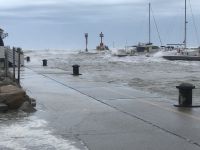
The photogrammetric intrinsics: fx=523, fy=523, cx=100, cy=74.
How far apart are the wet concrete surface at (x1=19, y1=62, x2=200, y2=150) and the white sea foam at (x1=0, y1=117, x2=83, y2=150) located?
0.18 meters

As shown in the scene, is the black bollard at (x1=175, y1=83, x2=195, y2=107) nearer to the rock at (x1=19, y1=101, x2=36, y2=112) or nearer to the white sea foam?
the rock at (x1=19, y1=101, x2=36, y2=112)

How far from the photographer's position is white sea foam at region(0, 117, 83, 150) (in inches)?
312

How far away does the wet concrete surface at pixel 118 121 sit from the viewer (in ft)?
27.1

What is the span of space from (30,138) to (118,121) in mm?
2383

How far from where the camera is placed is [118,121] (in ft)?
34.1

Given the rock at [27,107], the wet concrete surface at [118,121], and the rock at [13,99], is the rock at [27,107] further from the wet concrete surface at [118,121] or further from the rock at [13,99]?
the wet concrete surface at [118,121]

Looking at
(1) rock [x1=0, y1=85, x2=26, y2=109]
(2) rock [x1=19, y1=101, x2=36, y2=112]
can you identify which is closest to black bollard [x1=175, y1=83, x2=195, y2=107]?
(2) rock [x1=19, y1=101, x2=36, y2=112]

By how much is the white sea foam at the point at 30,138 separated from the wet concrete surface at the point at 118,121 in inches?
7.2

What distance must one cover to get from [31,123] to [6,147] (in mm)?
2237

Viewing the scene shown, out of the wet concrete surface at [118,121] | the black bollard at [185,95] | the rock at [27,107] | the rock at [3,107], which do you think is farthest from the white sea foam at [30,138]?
the black bollard at [185,95]

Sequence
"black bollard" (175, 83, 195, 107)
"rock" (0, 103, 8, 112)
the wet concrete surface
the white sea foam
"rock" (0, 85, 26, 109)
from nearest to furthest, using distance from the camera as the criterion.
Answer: the white sea foam
the wet concrete surface
"rock" (0, 103, 8, 112)
"rock" (0, 85, 26, 109)
"black bollard" (175, 83, 195, 107)

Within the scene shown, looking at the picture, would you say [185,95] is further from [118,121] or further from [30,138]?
[30,138]

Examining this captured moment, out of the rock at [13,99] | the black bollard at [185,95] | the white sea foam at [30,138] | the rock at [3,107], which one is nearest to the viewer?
the white sea foam at [30,138]

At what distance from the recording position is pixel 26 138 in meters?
8.55
